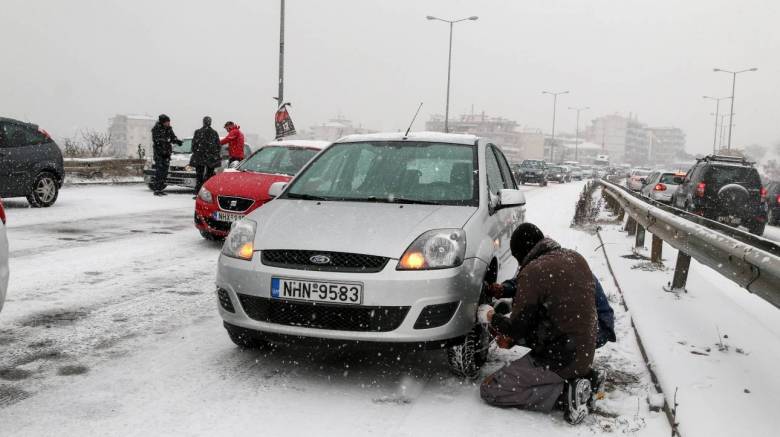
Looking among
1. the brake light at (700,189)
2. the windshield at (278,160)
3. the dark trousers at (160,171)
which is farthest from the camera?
the dark trousers at (160,171)

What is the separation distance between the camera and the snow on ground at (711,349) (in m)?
3.77

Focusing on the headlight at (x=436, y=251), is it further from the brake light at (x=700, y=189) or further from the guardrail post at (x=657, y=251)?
the brake light at (x=700, y=189)

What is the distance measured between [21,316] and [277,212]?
7.76 feet

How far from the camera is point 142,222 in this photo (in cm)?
1162

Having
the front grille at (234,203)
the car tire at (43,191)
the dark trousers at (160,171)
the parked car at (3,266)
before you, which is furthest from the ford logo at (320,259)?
the dark trousers at (160,171)

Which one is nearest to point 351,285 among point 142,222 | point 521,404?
point 521,404

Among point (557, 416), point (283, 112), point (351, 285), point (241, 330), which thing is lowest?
point (557, 416)

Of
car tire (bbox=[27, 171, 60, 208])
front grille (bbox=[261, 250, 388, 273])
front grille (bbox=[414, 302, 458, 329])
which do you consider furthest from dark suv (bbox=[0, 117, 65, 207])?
front grille (bbox=[414, 302, 458, 329])

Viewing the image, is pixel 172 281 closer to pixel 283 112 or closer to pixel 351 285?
pixel 351 285

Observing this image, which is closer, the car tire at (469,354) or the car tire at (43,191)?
the car tire at (469,354)

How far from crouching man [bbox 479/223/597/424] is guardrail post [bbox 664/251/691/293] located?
369 cm

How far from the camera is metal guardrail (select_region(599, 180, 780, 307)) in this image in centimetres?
392

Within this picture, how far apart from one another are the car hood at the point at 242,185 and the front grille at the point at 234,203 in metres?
0.05

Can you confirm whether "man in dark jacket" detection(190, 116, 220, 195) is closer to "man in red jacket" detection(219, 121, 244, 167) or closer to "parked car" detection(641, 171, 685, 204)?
"man in red jacket" detection(219, 121, 244, 167)
